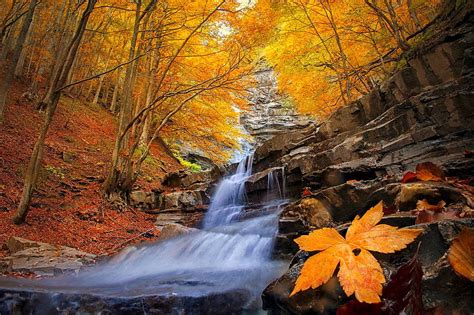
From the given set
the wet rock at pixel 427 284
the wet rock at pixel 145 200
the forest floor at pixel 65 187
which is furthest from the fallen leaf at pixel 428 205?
the wet rock at pixel 145 200

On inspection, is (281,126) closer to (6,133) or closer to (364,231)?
(6,133)

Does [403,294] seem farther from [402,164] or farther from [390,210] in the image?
[402,164]

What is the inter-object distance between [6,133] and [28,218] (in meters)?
4.15

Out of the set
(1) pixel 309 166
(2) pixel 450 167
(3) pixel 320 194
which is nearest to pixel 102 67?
(1) pixel 309 166

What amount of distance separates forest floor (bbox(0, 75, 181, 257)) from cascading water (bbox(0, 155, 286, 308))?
41.7 inches

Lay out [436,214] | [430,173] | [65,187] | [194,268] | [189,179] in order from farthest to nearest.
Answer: [189,179]
[65,187]
[194,268]
[430,173]
[436,214]

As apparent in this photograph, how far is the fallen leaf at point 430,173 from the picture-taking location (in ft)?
9.47

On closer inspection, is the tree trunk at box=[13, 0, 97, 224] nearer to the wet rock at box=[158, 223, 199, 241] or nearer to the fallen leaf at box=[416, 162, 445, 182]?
the wet rock at box=[158, 223, 199, 241]

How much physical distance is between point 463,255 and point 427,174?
6.67 ft

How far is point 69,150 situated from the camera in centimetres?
948

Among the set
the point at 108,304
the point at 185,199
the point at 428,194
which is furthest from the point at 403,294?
the point at 185,199

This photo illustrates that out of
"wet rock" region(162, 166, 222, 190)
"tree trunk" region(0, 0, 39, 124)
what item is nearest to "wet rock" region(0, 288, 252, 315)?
"tree trunk" region(0, 0, 39, 124)

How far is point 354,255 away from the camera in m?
1.51

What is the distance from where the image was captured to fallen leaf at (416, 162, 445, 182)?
2.89 metres
